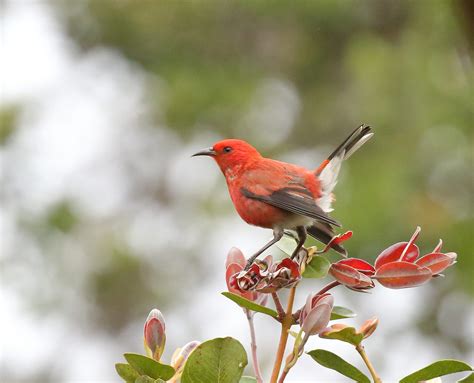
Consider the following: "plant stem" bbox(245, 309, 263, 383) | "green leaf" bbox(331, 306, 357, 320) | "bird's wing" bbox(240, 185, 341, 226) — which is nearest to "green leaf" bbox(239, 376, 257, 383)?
"plant stem" bbox(245, 309, 263, 383)

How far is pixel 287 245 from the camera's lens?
195cm

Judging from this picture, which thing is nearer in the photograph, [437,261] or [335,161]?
[437,261]

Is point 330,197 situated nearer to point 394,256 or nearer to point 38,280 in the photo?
point 394,256

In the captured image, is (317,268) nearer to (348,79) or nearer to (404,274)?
(404,274)

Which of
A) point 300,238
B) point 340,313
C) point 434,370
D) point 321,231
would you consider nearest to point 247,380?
point 340,313

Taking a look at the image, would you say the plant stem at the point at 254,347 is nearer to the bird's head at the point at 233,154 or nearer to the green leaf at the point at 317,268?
the green leaf at the point at 317,268

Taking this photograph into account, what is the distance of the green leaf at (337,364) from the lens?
152cm

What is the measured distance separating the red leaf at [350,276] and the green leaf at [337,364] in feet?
0.44

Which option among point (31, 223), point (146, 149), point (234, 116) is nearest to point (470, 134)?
point (234, 116)

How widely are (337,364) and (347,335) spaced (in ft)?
0.18

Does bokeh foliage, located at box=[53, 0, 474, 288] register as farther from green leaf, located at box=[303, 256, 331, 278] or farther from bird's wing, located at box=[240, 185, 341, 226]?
green leaf, located at box=[303, 256, 331, 278]

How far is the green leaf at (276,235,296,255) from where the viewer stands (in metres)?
1.91

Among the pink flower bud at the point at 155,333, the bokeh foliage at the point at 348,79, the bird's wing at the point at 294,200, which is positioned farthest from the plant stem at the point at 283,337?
the bokeh foliage at the point at 348,79

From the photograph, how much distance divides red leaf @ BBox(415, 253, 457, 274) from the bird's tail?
99 centimetres
